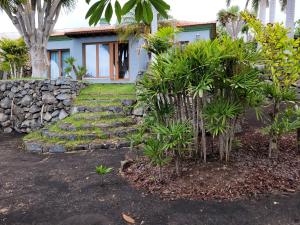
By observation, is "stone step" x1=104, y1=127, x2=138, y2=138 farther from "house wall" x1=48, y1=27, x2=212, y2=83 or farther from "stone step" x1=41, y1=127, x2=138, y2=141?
"house wall" x1=48, y1=27, x2=212, y2=83

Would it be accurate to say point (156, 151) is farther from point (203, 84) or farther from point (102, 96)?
point (102, 96)

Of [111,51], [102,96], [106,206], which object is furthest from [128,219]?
[111,51]

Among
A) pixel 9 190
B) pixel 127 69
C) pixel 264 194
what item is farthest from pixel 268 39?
pixel 127 69

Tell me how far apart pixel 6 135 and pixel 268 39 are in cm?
913

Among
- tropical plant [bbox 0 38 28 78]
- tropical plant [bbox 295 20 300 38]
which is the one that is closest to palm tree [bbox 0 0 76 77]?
tropical plant [bbox 0 38 28 78]

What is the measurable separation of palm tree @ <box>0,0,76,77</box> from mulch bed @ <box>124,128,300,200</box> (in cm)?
890

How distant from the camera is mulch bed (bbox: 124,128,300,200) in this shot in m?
3.80

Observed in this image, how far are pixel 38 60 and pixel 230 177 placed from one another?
1047 cm

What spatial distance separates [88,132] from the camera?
24.7ft

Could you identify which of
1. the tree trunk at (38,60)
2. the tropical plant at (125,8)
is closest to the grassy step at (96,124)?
the tree trunk at (38,60)

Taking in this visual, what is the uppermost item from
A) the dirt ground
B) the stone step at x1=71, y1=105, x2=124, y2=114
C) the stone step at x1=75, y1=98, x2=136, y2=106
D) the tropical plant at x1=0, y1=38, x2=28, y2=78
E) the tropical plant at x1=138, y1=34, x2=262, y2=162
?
the tropical plant at x1=0, y1=38, x2=28, y2=78

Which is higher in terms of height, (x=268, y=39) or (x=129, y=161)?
(x=268, y=39)

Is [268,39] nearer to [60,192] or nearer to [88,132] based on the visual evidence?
[60,192]

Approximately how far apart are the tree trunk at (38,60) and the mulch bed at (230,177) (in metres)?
8.84
